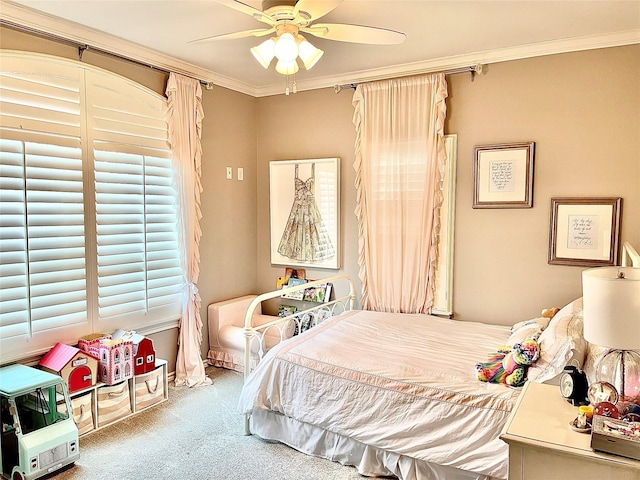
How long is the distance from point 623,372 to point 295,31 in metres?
2.05

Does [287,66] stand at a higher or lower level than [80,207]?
higher

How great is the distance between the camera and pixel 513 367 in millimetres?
2197

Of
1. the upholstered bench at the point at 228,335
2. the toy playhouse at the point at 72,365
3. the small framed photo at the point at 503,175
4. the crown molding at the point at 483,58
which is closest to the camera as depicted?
the toy playhouse at the point at 72,365

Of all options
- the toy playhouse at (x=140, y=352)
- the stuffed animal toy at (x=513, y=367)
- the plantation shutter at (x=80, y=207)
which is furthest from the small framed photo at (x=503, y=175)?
the toy playhouse at (x=140, y=352)

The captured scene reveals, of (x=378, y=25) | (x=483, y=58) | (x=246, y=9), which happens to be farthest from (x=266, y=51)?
(x=483, y=58)

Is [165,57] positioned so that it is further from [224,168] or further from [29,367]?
[29,367]

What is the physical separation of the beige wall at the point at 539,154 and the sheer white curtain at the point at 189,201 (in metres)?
2.09

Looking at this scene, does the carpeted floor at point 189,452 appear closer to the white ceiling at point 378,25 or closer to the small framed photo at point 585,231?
the small framed photo at point 585,231

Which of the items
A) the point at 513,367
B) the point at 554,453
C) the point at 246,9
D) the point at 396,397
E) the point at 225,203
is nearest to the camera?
the point at 554,453

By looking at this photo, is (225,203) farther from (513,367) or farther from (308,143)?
(513,367)

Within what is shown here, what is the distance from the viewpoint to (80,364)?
2734 mm

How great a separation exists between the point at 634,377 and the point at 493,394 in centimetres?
72

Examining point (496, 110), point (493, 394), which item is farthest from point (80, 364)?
point (496, 110)

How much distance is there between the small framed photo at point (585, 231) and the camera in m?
3.00
